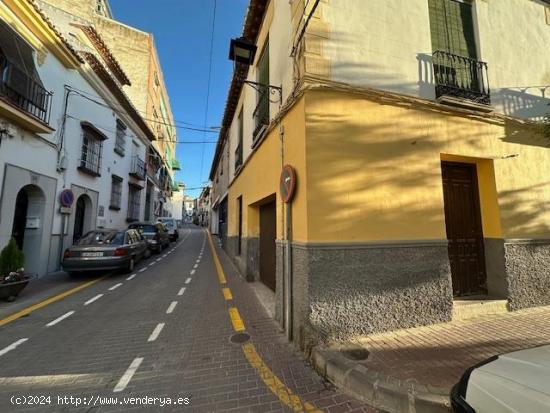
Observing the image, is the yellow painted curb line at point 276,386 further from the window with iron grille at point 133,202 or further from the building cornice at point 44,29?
the window with iron grille at point 133,202

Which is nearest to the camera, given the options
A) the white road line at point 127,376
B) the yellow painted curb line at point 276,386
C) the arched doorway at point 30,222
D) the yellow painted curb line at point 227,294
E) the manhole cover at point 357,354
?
the yellow painted curb line at point 276,386

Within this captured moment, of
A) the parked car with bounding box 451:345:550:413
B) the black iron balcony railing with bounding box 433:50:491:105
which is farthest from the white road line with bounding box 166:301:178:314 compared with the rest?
the black iron balcony railing with bounding box 433:50:491:105

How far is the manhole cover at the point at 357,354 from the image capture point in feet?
10.6

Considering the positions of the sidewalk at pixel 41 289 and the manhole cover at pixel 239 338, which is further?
the sidewalk at pixel 41 289

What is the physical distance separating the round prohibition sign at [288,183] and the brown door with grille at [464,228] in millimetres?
3214

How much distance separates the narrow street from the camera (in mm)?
2758

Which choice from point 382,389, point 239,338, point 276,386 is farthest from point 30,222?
point 382,389

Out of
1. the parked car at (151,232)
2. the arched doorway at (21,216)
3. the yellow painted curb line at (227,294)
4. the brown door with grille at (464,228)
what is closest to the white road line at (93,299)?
the yellow painted curb line at (227,294)

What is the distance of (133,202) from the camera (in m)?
18.6

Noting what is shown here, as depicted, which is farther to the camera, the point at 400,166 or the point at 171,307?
the point at 171,307

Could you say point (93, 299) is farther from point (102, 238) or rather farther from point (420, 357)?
point (420, 357)

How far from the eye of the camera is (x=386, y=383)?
8.81 ft

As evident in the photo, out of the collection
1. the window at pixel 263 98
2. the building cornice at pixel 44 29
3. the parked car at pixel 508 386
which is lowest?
the parked car at pixel 508 386

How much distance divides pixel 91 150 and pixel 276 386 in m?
13.2
